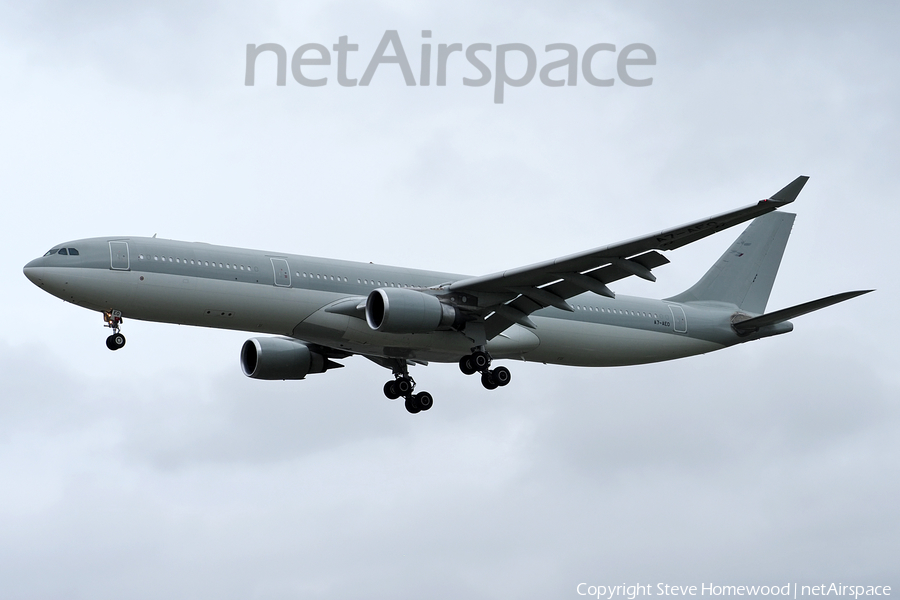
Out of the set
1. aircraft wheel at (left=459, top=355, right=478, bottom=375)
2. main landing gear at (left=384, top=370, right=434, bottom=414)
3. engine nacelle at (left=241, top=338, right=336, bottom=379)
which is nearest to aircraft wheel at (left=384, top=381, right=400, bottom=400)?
main landing gear at (left=384, top=370, right=434, bottom=414)

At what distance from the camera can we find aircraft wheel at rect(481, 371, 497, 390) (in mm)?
39562

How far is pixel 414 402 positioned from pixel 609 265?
10.9m

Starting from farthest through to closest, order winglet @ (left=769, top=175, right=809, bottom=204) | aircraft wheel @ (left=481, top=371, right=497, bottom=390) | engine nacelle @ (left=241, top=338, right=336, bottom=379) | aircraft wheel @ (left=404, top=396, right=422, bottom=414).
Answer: aircraft wheel @ (left=404, top=396, right=422, bottom=414)
engine nacelle @ (left=241, top=338, right=336, bottom=379)
aircraft wheel @ (left=481, top=371, right=497, bottom=390)
winglet @ (left=769, top=175, right=809, bottom=204)

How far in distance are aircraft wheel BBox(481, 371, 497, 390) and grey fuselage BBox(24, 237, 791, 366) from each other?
1.04m

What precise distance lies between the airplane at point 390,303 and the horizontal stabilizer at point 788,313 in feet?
0.25

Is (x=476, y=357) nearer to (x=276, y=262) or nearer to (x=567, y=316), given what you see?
(x=567, y=316)

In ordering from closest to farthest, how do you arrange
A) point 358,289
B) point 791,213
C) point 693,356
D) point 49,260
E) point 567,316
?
point 49,260 → point 358,289 → point 567,316 → point 693,356 → point 791,213

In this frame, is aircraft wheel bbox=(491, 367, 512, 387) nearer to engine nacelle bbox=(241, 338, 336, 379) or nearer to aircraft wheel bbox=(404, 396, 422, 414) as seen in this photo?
aircraft wheel bbox=(404, 396, 422, 414)

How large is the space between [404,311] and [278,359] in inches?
321

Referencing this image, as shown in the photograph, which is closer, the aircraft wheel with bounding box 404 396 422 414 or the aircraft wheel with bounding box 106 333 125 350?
the aircraft wheel with bounding box 106 333 125 350

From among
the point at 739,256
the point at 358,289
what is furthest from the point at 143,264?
the point at 739,256

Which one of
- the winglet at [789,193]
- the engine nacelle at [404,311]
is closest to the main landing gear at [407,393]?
the engine nacelle at [404,311]

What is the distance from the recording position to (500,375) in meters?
39.7

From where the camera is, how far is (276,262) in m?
37.4
